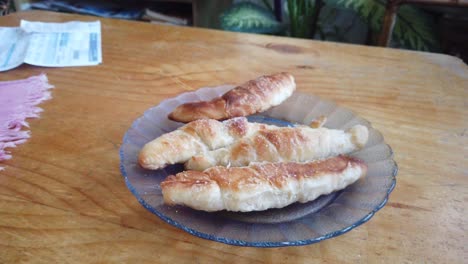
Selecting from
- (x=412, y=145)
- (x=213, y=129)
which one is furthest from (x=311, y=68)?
(x=213, y=129)

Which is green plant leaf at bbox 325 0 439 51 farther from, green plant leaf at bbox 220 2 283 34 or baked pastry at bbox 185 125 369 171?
baked pastry at bbox 185 125 369 171

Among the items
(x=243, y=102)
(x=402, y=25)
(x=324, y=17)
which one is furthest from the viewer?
(x=324, y=17)

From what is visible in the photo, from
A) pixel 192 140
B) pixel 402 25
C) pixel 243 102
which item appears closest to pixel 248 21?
pixel 402 25

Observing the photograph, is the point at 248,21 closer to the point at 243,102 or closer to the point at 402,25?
the point at 402,25

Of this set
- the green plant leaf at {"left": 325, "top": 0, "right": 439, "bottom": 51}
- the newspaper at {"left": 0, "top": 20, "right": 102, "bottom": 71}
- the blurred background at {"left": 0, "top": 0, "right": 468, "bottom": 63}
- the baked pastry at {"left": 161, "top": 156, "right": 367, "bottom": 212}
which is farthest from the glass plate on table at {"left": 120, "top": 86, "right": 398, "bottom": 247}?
the green plant leaf at {"left": 325, "top": 0, "right": 439, "bottom": 51}

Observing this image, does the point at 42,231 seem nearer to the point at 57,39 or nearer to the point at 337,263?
the point at 337,263

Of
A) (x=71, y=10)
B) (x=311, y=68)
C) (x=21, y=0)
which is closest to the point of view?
(x=311, y=68)
